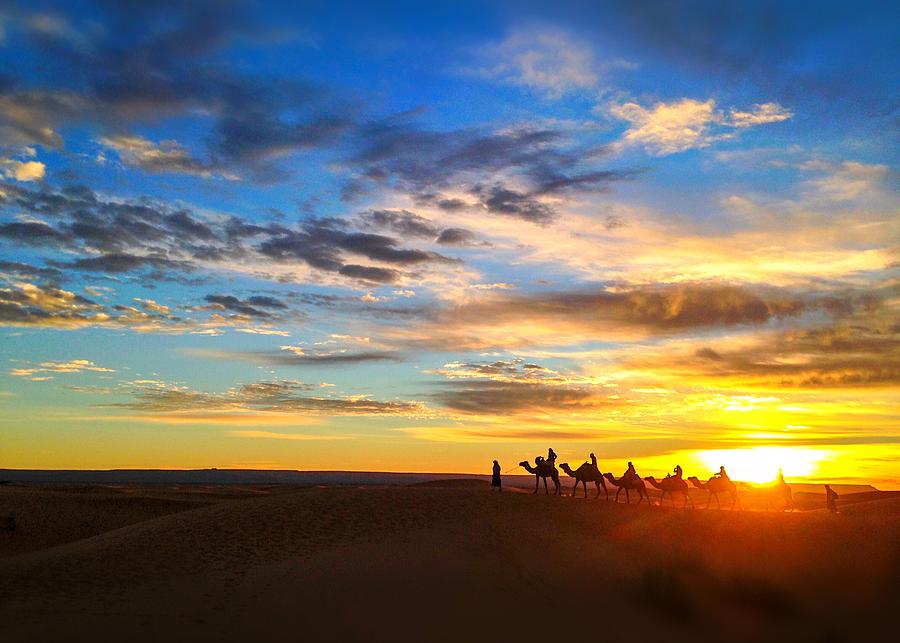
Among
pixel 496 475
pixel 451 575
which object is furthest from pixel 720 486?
pixel 451 575

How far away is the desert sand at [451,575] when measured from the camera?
56.0 feet

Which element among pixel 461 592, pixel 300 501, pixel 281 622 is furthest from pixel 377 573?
pixel 300 501

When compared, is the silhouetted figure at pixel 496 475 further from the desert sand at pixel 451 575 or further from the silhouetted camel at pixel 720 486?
the silhouetted camel at pixel 720 486

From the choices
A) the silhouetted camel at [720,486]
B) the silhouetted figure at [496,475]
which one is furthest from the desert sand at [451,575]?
the silhouetted camel at [720,486]

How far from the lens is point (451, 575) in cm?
1998

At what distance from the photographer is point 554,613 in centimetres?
1869

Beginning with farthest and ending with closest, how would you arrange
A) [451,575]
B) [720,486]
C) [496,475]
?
[720,486] → [496,475] → [451,575]

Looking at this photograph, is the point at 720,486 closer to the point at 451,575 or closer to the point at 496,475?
the point at 496,475

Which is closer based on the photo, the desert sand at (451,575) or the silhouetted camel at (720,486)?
the desert sand at (451,575)

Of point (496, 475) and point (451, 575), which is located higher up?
point (496, 475)

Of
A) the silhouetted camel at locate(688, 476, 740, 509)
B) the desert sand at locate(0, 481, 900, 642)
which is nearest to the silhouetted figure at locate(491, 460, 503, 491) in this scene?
the desert sand at locate(0, 481, 900, 642)

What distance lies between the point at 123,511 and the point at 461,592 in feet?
124

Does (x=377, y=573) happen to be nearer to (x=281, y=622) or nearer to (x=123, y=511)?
(x=281, y=622)

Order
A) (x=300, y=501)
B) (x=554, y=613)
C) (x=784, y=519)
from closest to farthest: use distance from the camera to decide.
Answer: (x=554, y=613), (x=300, y=501), (x=784, y=519)
